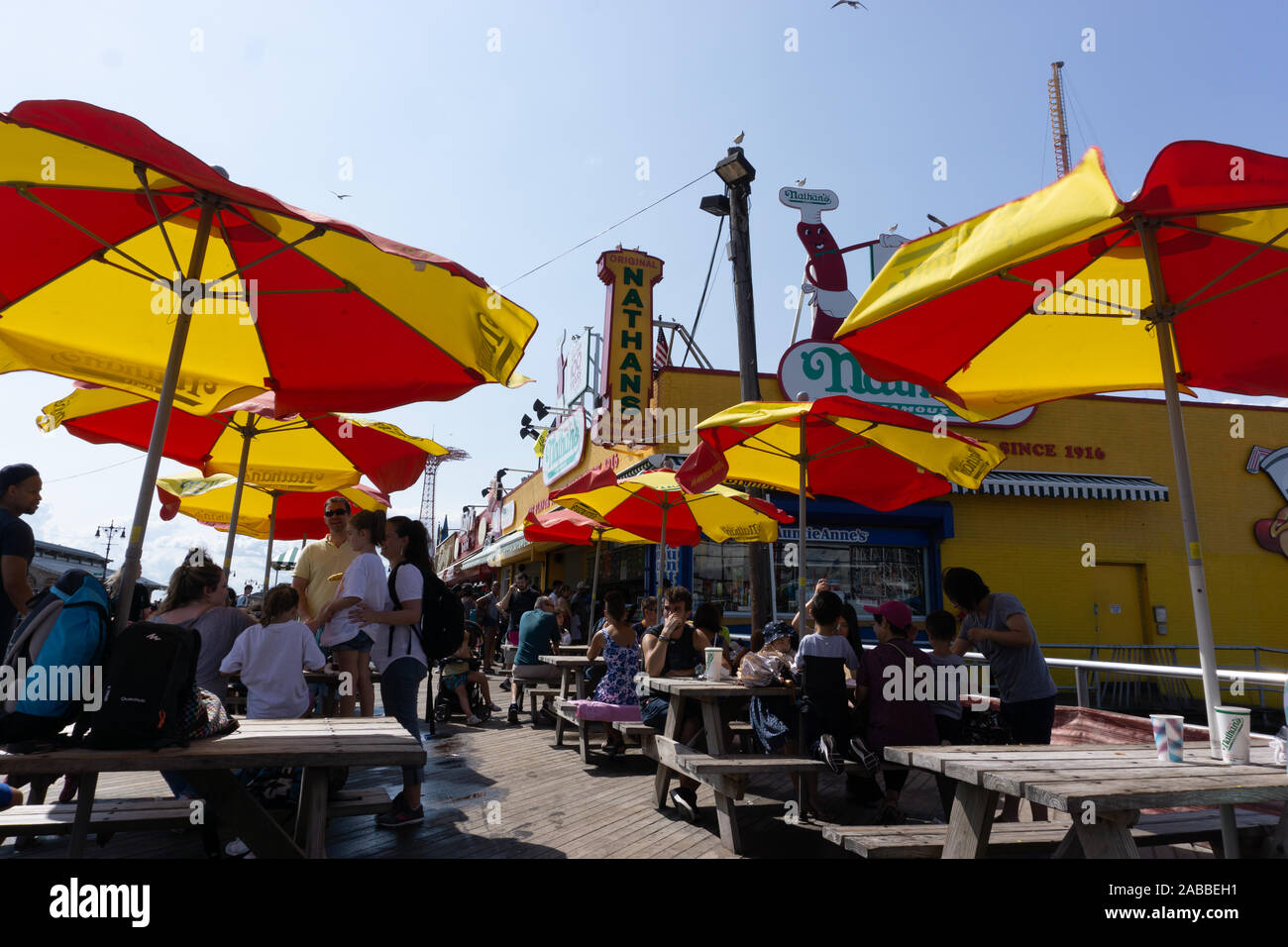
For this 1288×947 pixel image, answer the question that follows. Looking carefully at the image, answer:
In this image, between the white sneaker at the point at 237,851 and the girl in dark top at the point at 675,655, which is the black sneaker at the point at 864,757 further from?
A: the white sneaker at the point at 237,851

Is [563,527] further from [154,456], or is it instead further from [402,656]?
[154,456]

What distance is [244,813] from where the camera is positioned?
2.94 metres

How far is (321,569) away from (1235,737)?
18.3 feet

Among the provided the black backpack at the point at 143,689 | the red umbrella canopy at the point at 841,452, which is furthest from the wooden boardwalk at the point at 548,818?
the red umbrella canopy at the point at 841,452

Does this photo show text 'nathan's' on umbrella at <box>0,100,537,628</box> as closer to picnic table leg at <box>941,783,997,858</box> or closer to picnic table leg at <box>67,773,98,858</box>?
picnic table leg at <box>67,773,98,858</box>

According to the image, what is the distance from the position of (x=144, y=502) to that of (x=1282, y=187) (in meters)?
4.51

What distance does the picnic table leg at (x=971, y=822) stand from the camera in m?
2.92

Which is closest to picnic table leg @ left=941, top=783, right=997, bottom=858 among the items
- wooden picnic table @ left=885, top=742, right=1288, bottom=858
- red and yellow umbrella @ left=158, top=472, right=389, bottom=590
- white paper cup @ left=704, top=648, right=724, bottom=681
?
wooden picnic table @ left=885, top=742, right=1288, bottom=858

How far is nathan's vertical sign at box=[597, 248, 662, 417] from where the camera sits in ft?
44.1

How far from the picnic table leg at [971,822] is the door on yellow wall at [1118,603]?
13581 mm

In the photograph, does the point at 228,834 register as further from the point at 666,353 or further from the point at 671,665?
the point at 666,353

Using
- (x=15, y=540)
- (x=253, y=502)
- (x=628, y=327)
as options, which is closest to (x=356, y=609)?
(x=15, y=540)
